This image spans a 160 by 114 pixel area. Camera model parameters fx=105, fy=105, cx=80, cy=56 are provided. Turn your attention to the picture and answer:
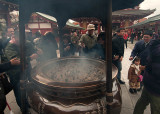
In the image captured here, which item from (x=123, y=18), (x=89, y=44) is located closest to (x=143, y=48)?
(x=89, y=44)

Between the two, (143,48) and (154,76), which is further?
(143,48)

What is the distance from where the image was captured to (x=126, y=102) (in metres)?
3.10

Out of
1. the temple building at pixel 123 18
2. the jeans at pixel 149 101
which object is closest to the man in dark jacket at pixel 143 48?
the jeans at pixel 149 101

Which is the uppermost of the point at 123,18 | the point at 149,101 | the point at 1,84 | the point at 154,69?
the point at 123,18

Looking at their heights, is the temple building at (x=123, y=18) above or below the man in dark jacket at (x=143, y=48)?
above

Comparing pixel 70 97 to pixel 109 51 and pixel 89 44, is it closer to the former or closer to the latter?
pixel 109 51

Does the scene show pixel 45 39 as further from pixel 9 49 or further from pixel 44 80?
pixel 44 80

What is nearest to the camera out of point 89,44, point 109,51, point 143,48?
point 109,51

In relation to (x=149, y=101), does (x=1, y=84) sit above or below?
above

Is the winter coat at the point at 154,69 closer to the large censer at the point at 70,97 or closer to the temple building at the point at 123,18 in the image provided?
the large censer at the point at 70,97

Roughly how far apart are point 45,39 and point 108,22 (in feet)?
11.4

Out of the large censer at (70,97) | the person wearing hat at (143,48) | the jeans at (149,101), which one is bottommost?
the jeans at (149,101)

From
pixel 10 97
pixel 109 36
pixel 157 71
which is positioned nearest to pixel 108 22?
pixel 109 36

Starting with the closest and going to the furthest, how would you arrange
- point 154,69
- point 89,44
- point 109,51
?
point 109,51, point 154,69, point 89,44
